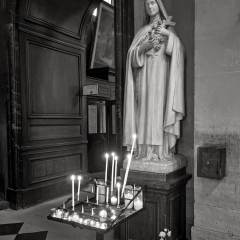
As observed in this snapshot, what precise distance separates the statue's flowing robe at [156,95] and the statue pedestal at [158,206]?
0.93 ft

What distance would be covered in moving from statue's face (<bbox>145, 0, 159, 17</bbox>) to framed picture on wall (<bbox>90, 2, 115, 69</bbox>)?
4.47 meters

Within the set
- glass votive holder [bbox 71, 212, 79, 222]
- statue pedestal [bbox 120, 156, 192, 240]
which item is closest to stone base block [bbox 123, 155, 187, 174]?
statue pedestal [bbox 120, 156, 192, 240]

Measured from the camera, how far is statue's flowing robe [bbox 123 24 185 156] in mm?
2682

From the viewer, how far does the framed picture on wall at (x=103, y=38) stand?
713 centimetres

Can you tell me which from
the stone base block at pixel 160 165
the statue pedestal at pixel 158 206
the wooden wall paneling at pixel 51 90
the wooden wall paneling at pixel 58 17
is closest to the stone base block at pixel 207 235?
the statue pedestal at pixel 158 206

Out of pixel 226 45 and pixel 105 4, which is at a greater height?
pixel 105 4

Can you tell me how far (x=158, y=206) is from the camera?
2678 mm

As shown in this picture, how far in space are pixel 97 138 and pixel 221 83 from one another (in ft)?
17.0

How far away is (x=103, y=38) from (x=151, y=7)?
15.6ft

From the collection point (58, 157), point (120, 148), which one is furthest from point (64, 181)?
point (120, 148)

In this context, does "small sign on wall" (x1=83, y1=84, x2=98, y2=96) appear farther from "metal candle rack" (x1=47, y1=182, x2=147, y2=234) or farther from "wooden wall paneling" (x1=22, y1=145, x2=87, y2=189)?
"metal candle rack" (x1=47, y1=182, x2=147, y2=234)

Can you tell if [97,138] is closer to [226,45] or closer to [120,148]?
[120,148]

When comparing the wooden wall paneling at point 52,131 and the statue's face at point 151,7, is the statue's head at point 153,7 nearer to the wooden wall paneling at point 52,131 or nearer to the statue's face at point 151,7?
the statue's face at point 151,7

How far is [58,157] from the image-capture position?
5125mm
